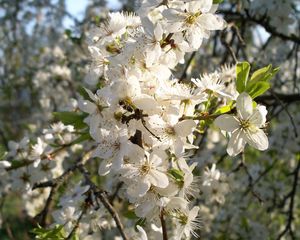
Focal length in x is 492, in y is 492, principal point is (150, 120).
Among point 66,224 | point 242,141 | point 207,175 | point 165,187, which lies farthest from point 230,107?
point 207,175

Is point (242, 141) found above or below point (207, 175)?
above

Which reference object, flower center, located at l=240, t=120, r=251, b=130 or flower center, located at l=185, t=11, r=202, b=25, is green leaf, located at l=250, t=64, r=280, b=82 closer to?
flower center, located at l=240, t=120, r=251, b=130

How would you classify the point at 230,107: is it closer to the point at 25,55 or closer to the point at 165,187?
the point at 165,187

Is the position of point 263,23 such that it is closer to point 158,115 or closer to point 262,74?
point 262,74

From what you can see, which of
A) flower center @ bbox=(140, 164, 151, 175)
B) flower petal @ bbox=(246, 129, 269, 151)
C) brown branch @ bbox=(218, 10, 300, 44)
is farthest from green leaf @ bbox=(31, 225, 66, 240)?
brown branch @ bbox=(218, 10, 300, 44)

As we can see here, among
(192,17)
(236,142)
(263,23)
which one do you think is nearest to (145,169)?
(236,142)
